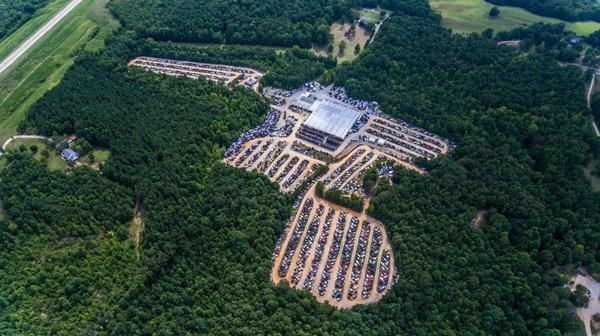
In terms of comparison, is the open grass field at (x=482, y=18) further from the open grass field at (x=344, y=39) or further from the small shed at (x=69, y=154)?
the small shed at (x=69, y=154)

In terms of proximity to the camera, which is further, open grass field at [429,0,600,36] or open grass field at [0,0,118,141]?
open grass field at [429,0,600,36]

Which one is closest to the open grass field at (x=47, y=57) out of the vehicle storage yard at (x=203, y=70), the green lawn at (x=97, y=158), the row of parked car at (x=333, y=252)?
the vehicle storage yard at (x=203, y=70)

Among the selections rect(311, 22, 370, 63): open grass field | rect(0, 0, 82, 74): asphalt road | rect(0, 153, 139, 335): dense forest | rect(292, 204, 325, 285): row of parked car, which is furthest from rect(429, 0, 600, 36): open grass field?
rect(0, 0, 82, 74): asphalt road

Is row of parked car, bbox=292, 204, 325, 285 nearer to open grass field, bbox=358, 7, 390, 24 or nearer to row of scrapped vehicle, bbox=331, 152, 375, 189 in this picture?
row of scrapped vehicle, bbox=331, 152, 375, 189

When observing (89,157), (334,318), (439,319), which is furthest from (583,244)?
(89,157)

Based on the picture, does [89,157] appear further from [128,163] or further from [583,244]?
[583,244]
